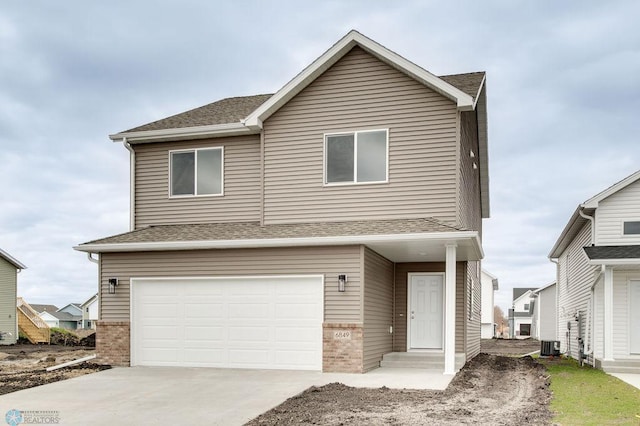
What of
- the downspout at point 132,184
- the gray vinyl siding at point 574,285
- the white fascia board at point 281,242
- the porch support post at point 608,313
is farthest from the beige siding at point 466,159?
the downspout at point 132,184

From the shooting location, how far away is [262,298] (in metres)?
15.0

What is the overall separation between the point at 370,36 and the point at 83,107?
7600 mm

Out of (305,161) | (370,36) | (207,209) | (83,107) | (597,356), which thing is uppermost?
(370,36)

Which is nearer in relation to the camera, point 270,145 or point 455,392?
point 455,392

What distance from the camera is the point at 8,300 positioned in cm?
3312

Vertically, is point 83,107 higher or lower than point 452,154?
higher

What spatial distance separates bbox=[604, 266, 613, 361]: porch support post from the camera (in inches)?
629

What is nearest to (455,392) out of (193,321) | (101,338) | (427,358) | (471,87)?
(427,358)

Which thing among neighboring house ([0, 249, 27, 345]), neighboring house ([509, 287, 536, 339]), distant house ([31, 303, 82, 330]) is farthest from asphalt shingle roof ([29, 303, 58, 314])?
neighboring house ([509, 287, 536, 339])

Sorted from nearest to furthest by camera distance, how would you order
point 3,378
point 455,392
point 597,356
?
point 455,392 → point 3,378 → point 597,356

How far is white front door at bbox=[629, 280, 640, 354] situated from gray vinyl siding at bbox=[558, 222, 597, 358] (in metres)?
1.13

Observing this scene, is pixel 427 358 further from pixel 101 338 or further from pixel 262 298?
pixel 101 338

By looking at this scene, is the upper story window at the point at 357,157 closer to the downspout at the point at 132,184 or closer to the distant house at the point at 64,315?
the downspout at the point at 132,184

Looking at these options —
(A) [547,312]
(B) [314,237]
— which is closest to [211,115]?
(B) [314,237]
